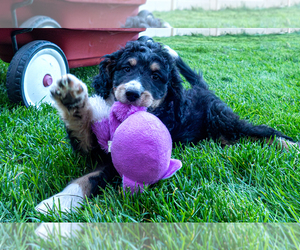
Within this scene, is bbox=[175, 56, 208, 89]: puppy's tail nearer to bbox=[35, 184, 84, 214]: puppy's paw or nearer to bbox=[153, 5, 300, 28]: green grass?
bbox=[153, 5, 300, 28]: green grass

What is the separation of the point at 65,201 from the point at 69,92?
461 millimetres

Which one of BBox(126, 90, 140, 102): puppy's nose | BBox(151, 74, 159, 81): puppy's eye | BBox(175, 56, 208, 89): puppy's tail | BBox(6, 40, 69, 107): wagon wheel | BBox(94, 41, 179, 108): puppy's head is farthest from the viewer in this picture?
BBox(6, 40, 69, 107): wagon wheel

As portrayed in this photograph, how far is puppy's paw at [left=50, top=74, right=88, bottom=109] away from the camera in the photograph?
3.78 feet

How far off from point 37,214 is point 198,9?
91 cm

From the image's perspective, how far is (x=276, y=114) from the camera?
7.54ft

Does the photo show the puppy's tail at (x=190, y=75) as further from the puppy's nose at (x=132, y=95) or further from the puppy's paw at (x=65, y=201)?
the puppy's paw at (x=65, y=201)

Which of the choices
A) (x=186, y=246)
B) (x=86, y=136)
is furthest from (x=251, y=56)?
(x=186, y=246)

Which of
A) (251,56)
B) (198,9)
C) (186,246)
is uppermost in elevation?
(198,9)

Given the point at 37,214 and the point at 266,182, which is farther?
the point at 266,182

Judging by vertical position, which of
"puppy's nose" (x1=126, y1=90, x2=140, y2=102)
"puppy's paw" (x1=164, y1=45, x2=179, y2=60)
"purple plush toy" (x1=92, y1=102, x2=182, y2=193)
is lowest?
"purple plush toy" (x1=92, y1=102, x2=182, y2=193)

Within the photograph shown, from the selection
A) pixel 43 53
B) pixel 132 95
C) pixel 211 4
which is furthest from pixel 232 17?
pixel 43 53

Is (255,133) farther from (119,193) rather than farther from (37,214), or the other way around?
(37,214)

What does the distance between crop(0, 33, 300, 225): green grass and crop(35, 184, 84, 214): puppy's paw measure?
33 millimetres

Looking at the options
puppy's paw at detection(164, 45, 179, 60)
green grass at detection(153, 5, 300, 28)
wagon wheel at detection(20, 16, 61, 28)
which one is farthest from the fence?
puppy's paw at detection(164, 45, 179, 60)
